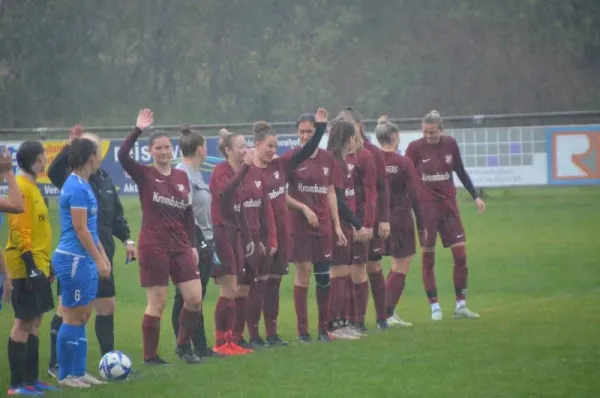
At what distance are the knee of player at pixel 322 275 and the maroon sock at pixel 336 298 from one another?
371 millimetres

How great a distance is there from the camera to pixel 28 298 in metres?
8.95

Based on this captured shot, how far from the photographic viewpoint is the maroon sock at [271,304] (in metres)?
11.2

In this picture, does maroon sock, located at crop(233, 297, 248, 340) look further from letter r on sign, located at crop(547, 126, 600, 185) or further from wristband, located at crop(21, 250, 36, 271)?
letter r on sign, located at crop(547, 126, 600, 185)

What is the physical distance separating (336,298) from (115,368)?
317 centimetres

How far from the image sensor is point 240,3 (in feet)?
151

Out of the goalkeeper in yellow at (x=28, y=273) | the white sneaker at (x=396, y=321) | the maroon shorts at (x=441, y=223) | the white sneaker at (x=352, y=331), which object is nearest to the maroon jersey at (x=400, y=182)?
the maroon shorts at (x=441, y=223)

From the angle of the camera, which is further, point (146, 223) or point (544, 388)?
point (146, 223)

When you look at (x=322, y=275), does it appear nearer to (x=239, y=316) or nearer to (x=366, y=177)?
(x=239, y=316)

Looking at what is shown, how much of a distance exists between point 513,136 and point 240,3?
22.7 metres

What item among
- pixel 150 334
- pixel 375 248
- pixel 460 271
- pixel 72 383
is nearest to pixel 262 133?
pixel 375 248

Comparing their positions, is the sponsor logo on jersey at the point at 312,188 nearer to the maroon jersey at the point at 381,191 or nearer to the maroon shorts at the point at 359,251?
the maroon shorts at the point at 359,251

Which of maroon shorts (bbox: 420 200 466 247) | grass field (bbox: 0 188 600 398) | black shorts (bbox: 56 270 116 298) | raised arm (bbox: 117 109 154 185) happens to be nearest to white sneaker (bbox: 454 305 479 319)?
grass field (bbox: 0 188 600 398)

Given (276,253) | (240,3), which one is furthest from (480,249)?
(240,3)

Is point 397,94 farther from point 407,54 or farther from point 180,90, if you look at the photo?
point 180,90
